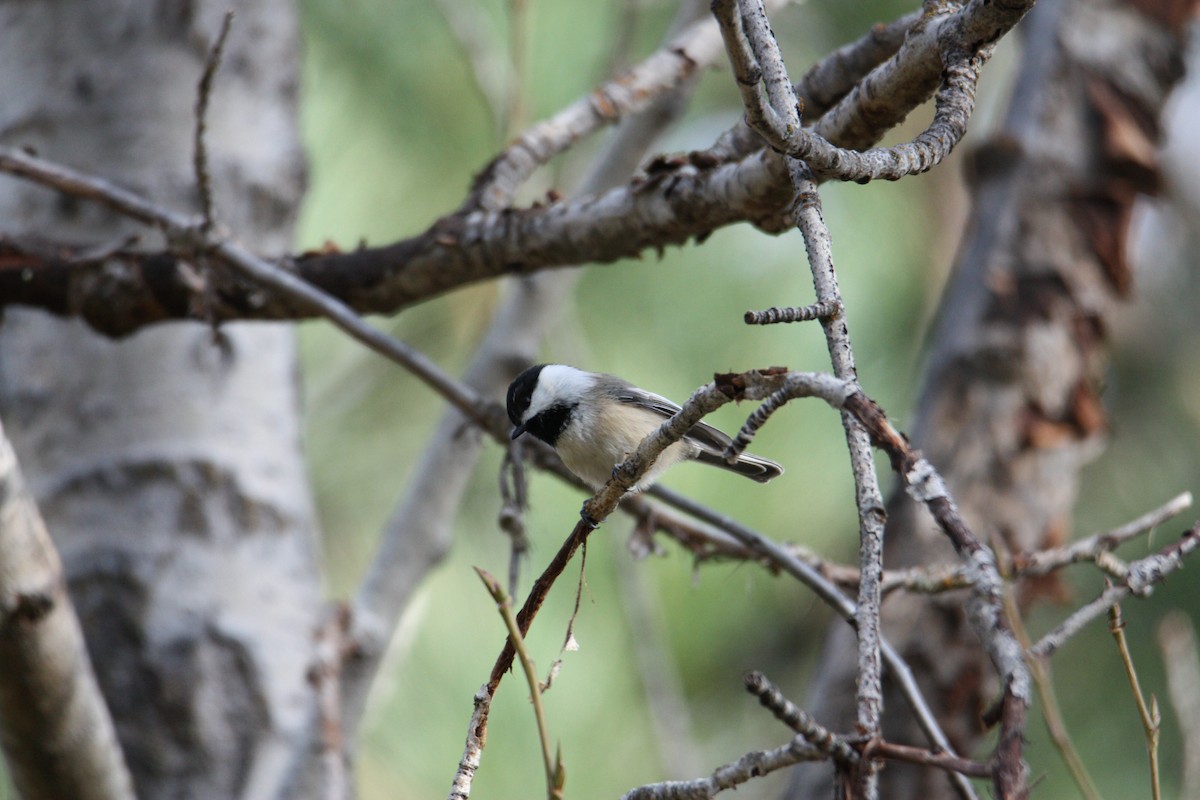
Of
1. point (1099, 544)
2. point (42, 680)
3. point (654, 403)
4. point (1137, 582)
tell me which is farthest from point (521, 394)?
point (1137, 582)

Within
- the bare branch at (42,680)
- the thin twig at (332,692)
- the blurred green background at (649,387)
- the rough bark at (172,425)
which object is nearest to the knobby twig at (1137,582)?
the bare branch at (42,680)

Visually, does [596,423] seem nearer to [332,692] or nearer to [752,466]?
[752,466]

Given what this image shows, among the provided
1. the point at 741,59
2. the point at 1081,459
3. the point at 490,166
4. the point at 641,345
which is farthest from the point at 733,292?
the point at 741,59

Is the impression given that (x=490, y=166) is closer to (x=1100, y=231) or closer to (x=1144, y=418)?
(x=1100, y=231)

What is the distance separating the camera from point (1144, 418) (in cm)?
476

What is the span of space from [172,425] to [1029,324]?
2377mm

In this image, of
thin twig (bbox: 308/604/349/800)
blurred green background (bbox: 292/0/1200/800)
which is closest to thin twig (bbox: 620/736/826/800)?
thin twig (bbox: 308/604/349/800)

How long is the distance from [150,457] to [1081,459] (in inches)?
101

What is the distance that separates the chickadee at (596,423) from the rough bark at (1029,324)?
72cm

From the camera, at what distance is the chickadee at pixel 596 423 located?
2.23 metres

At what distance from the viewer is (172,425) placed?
246 cm

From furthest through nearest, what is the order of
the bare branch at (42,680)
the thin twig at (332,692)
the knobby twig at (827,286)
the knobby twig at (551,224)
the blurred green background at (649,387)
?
1. the blurred green background at (649,387)
2. the thin twig at (332,692)
3. the bare branch at (42,680)
4. the knobby twig at (551,224)
5. the knobby twig at (827,286)

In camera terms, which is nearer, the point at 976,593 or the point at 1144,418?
the point at 976,593

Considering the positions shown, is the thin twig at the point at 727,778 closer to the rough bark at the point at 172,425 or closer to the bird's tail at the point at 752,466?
the rough bark at the point at 172,425
